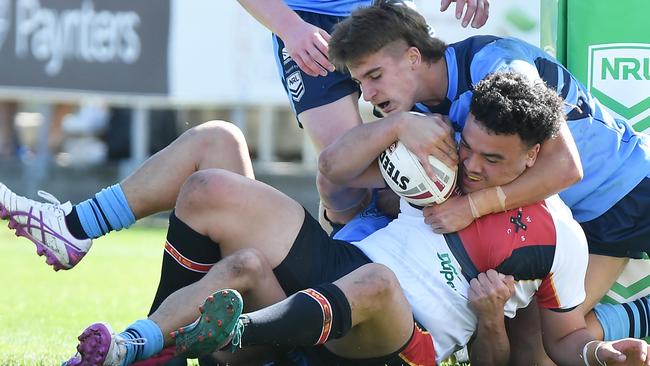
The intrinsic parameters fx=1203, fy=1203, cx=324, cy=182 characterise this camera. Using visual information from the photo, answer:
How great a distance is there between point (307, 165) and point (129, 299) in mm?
7043

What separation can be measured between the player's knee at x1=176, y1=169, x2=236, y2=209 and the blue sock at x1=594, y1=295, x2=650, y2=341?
1536 mm

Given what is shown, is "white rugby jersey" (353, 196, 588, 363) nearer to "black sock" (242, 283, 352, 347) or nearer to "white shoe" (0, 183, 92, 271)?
"black sock" (242, 283, 352, 347)

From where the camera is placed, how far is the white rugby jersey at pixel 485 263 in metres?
4.03

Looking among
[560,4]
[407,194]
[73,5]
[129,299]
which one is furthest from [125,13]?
[407,194]

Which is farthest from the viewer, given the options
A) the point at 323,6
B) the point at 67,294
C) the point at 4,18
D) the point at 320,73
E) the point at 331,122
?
the point at 4,18

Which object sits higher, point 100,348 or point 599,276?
point 100,348

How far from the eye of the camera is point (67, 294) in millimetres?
7469

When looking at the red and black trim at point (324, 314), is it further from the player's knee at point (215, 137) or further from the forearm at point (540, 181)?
the player's knee at point (215, 137)

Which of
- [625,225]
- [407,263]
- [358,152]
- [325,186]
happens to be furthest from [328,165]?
[625,225]

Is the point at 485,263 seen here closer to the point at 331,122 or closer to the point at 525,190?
the point at 525,190

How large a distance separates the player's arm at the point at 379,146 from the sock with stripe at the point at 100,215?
30.6 inches

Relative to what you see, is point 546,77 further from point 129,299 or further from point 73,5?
point 73,5

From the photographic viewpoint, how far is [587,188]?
14.9ft

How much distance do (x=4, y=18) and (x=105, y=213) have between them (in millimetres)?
8089
